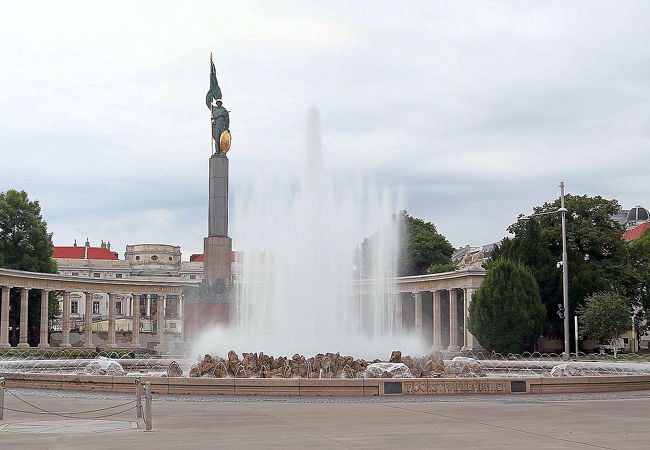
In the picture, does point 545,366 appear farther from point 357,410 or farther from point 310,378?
point 357,410

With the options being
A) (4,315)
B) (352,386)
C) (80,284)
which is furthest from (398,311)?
(352,386)

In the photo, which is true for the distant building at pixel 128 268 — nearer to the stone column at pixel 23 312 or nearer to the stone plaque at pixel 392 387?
the stone column at pixel 23 312

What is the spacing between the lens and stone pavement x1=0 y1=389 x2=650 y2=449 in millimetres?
16719

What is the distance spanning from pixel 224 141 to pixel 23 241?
37.8 metres

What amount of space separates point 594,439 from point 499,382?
12.8 meters

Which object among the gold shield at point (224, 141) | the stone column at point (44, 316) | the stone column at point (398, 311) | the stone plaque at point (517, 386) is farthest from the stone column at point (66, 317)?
the stone plaque at point (517, 386)

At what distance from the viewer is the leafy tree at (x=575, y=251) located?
71312 millimetres

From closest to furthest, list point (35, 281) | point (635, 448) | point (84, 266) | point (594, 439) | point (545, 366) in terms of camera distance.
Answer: point (635, 448), point (594, 439), point (545, 366), point (35, 281), point (84, 266)

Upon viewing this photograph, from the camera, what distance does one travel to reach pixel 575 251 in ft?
244

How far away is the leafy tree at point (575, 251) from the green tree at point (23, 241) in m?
48.9

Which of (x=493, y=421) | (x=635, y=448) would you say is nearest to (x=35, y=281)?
(x=493, y=421)

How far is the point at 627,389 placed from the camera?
3222 cm

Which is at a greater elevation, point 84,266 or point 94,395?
point 84,266

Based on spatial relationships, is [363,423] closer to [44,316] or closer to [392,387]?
[392,387]
